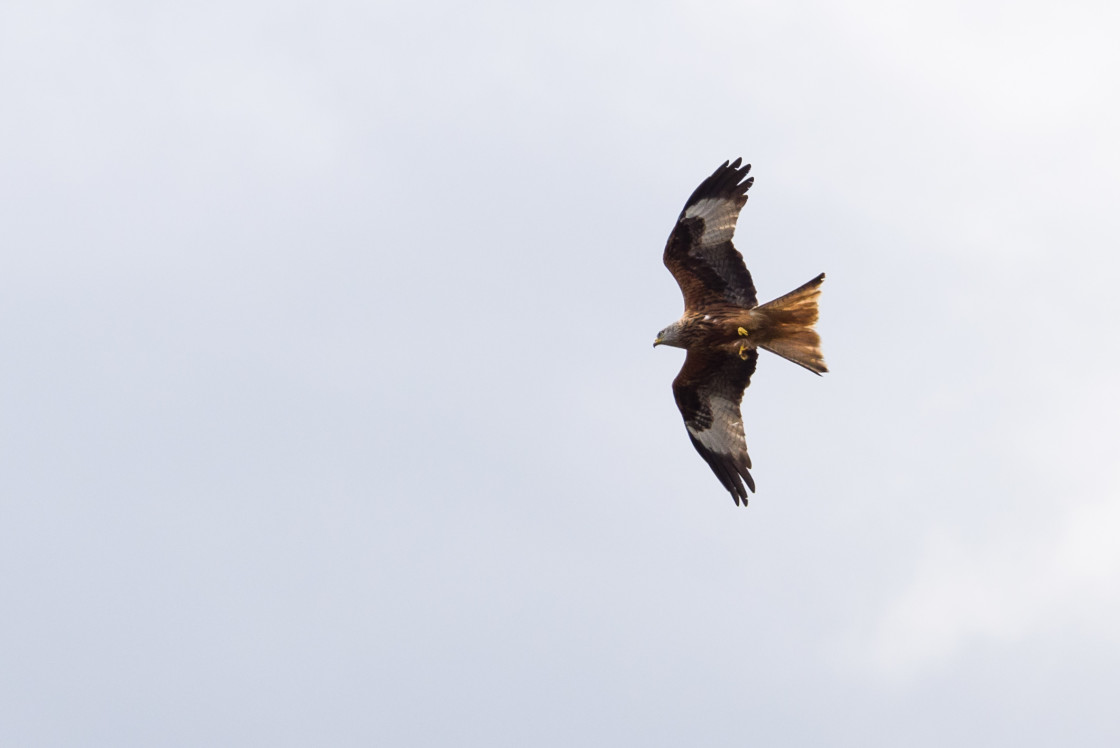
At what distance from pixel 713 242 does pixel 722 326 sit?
859 millimetres

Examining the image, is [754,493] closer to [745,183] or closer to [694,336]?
[694,336]

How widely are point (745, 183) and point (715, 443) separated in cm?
268

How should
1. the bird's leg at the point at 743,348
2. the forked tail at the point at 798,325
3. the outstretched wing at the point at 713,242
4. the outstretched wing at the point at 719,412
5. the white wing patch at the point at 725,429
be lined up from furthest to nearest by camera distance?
1. the white wing patch at the point at 725,429
2. the outstretched wing at the point at 719,412
3. the outstretched wing at the point at 713,242
4. the bird's leg at the point at 743,348
5. the forked tail at the point at 798,325

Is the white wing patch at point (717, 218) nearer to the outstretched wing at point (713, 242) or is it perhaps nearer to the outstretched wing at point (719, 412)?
the outstretched wing at point (713, 242)

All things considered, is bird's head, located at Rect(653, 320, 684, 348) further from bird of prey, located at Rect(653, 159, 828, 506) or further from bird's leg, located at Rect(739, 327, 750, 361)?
bird's leg, located at Rect(739, 327, 750, 361)

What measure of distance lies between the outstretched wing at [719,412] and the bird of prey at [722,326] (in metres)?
0.01

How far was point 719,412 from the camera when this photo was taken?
46.2ft


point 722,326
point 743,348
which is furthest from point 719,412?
point 722,326

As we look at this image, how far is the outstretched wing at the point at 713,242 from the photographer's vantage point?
1332cm

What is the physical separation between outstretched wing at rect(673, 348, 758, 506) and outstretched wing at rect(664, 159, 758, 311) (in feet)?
2.62

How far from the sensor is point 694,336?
1335cm

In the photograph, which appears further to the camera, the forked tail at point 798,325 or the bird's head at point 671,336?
the bird's head at point 671,336

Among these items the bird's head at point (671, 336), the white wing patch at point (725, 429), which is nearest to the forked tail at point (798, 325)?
the bird's head at point (671, 336)

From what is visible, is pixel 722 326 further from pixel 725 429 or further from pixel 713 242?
pixel 725 429
